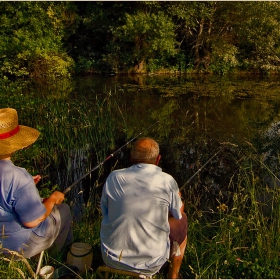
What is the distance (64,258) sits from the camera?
295 centimetres

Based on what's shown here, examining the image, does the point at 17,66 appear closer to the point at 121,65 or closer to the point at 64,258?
the point at 121,65

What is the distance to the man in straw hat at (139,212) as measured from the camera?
7.28ft

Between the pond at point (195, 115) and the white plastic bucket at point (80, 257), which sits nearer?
the white plastic bucket at point (80, 257)

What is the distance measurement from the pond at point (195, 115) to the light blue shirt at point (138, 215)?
132 cm

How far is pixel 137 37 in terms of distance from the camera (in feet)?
60.4

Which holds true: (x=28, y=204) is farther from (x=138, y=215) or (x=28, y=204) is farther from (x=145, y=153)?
(x=145, y=153)

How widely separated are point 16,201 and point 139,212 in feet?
2.53

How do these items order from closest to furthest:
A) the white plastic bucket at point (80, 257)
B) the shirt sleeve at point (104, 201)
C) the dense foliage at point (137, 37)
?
the shirt sleeve at point (104, 201), the white plastic bucket at point (80, 257), the dense foliage at point (137, 37)

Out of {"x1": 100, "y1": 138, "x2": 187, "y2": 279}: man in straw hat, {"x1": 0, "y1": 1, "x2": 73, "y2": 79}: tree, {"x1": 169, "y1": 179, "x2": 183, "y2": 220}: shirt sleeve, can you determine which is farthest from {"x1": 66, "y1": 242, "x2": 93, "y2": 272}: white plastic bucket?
{"x1": 0, "y1": 1, "x2": 73, "y2": 79}: tree

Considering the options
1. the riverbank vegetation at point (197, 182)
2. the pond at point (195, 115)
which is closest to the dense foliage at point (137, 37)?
the pond at point (195, 115)

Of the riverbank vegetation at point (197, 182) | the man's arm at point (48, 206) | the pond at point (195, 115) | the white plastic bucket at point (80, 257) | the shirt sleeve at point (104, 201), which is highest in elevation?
the shirt sleeve at point (104, 201)

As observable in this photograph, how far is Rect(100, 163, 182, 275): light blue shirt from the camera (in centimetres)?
222

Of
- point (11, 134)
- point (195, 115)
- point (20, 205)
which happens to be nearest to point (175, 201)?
point (20, 205)

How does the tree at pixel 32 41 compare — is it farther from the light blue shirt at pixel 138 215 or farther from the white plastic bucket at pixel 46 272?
the light blue shirt at pixel 138 215
